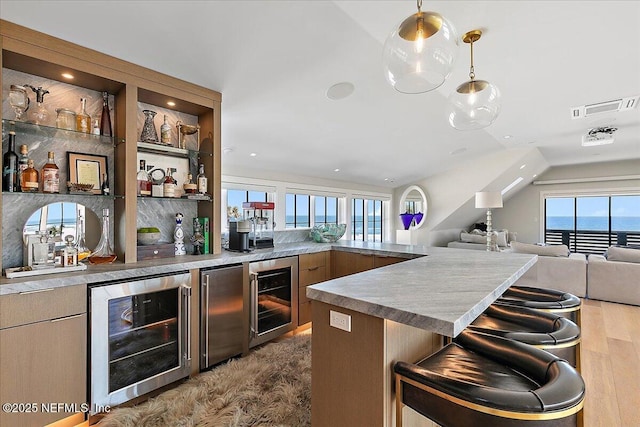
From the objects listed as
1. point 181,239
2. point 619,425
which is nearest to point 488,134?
point 619,425

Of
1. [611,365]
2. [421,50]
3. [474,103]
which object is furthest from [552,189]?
[421,50]

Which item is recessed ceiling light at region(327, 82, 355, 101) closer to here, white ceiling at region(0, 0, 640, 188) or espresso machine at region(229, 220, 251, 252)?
white ceiling at region(0, 0, 640, 188)

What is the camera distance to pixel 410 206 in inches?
267

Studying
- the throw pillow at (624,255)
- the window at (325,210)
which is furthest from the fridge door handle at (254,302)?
the throw pillow at (624,255)

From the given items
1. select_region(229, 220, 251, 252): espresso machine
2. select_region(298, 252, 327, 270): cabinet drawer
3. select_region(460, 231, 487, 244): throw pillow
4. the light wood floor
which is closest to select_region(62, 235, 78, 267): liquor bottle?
select_region(229, 220, 251, 252): espresso machine

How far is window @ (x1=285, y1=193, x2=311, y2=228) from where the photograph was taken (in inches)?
177

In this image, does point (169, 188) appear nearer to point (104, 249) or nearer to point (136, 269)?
point (104, 249)

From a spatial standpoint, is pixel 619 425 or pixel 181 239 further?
pixel 181 239

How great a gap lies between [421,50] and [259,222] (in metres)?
2.65

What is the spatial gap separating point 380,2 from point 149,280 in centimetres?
234

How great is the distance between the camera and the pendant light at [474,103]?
1942 millimetres

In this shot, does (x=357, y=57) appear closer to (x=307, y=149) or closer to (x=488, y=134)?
(x=307, y=149)

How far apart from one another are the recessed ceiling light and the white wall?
7.59 metres

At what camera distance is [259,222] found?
354 cm
